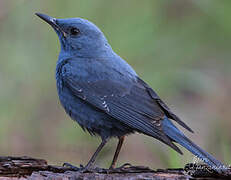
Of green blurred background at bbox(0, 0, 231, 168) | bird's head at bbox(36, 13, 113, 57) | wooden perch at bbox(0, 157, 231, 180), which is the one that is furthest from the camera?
green blurred background at bbox(0, 0, 231, 168)

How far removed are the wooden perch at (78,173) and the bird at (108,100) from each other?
0.29 meters

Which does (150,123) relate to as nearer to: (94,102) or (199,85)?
(94,102)

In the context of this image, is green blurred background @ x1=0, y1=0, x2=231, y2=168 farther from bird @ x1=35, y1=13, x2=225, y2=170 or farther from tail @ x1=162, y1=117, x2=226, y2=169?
tail @ x1=162, y1=117, x2=226, y2=169

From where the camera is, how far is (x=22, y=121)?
688cm

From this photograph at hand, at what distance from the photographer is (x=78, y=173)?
470 cm

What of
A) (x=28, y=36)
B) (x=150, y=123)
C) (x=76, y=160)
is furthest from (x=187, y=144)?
(x=28, y=36)

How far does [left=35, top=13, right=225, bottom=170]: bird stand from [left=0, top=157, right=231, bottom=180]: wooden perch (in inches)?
11.5

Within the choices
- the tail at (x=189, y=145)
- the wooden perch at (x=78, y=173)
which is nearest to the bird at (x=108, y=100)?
the tail at (x=189, y=145)

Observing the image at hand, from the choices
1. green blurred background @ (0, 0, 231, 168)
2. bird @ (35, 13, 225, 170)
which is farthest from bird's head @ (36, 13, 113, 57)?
green blurred background @ (0, 0, 231, 168)

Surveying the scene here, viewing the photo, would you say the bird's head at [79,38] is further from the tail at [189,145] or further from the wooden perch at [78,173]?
the wooden perch at [78,173]

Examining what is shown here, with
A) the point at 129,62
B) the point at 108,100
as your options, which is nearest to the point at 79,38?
the point at 108,100

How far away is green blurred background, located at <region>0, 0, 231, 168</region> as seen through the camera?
6832 millimetres

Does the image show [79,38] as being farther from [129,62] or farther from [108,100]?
[129,62]

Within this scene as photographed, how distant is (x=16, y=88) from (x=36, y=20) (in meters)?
1.10
